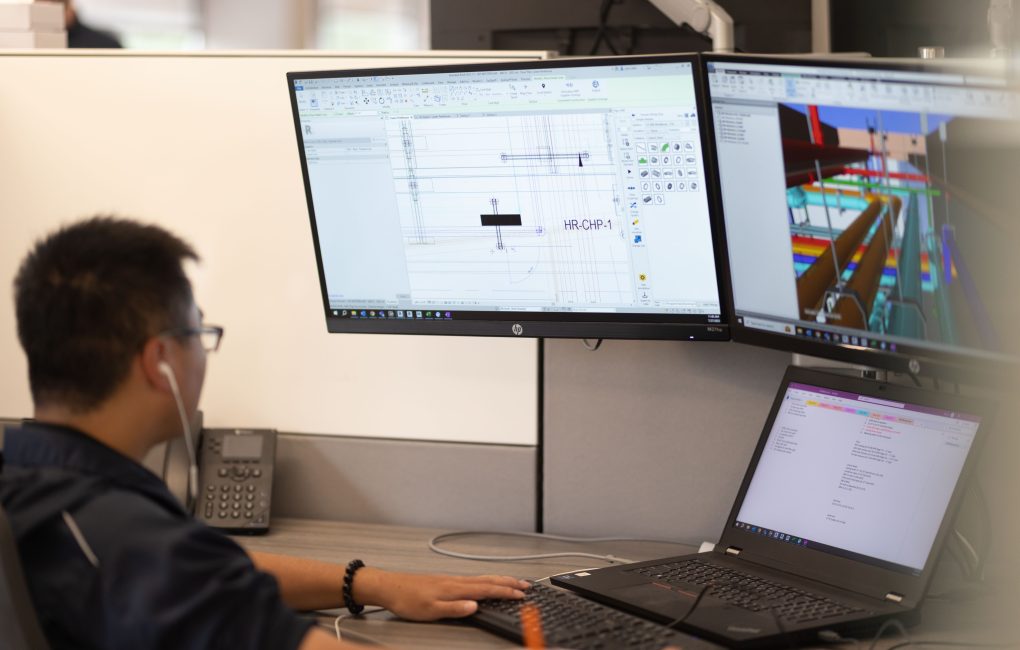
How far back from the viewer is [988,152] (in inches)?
45.9

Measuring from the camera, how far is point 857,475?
4.43 feet

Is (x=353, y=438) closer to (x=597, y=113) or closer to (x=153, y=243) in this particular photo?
(x=597, y=113)

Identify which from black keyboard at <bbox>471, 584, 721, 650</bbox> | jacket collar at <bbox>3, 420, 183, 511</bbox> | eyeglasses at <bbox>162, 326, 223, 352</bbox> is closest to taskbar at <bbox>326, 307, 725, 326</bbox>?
black keyboard at <bbox>471, 584, 721, 650</bbox>

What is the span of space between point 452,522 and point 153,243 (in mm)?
798

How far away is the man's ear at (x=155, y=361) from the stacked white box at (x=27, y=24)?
101 centimetres

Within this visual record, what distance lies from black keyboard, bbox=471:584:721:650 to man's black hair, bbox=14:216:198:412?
0.47 meters

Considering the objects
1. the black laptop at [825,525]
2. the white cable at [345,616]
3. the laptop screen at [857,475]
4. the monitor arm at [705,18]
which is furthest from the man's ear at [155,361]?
the monitor arm at [705,18]

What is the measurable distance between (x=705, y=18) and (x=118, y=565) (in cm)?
113

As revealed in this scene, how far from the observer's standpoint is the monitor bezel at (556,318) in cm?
140

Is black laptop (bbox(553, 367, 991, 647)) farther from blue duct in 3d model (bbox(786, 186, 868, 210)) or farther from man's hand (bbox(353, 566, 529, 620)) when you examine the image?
blue duct in 3d model (bbox(786, 186, 868, 210))

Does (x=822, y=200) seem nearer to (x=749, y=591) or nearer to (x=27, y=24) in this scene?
(x=749, y=591)

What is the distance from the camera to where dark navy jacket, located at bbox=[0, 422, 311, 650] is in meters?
0.89

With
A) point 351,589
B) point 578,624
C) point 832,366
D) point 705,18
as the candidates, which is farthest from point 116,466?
point 705,18

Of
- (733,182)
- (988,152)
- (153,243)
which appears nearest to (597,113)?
(733,182)
